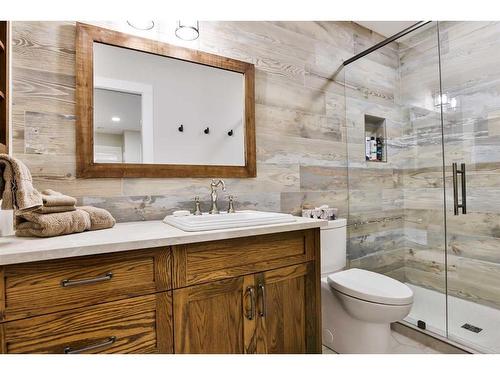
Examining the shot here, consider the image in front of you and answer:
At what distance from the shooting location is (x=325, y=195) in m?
2.09

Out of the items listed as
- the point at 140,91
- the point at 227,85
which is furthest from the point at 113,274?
the point at 227,85

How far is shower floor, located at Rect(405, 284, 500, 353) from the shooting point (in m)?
1.64

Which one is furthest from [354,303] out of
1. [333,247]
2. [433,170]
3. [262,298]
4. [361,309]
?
[433,170]

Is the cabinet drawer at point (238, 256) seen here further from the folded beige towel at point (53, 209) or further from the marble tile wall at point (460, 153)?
the marble tile wall at point (460, 153)

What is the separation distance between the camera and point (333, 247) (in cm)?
180

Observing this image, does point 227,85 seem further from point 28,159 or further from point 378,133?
point 378,133

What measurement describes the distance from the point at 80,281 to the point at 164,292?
26 cm

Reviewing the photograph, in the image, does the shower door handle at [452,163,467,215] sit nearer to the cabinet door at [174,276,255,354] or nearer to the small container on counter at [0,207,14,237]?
the cabinet door at [174,276,255,354]

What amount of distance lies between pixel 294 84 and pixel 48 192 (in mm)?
1575

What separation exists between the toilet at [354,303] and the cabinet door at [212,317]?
2.09ft

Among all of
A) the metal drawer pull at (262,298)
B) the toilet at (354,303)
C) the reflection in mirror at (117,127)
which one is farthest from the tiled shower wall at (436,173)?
the reflection in mirror at (117,127)

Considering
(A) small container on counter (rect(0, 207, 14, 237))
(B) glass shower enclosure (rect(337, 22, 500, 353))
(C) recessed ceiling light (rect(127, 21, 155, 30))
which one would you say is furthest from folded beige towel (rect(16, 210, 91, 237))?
(B) glass shower enclosure (rect(337, 22, 500, 353))

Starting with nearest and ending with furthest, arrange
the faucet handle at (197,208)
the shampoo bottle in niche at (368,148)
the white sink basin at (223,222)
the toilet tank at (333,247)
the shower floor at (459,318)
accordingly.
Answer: the white sink basin at (223,222)
the faucet handle at (197,208)
the shower floor at (459,318)
the toilet tank at (333,247)
the shampoo bottle in niche at (368,148)

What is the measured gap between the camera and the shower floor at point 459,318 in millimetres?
1642
